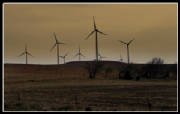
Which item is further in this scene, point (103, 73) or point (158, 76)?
point (103, 73)

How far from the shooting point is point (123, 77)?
8338 centimetres

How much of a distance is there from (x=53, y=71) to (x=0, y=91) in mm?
79132

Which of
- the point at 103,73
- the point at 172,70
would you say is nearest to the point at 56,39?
the point at 103,73

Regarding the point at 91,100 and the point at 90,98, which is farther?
the point at 90,98

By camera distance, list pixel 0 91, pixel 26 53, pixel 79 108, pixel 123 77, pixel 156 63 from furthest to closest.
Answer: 1. pixel 26 53
2. pixel 156 63
3. pixel 123 77
4. pixel 0 91
5. pixel 79 108

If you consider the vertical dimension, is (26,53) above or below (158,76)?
above

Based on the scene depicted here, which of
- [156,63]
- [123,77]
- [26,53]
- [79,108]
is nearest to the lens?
[79,108]

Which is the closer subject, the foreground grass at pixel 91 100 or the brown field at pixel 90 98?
the foreground grass at pixel 91 100

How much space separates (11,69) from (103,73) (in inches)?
1200

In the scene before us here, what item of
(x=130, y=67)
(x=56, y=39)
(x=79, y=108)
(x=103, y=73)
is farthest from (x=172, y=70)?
(x=79, y=108)

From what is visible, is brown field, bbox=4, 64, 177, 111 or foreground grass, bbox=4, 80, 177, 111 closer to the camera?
foreground grass, bbox=4, 80, 177, 111

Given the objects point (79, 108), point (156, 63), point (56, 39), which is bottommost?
point (79, 108)

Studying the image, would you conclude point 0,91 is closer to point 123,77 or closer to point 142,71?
point 123,77

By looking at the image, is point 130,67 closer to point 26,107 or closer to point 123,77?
point 123,77
